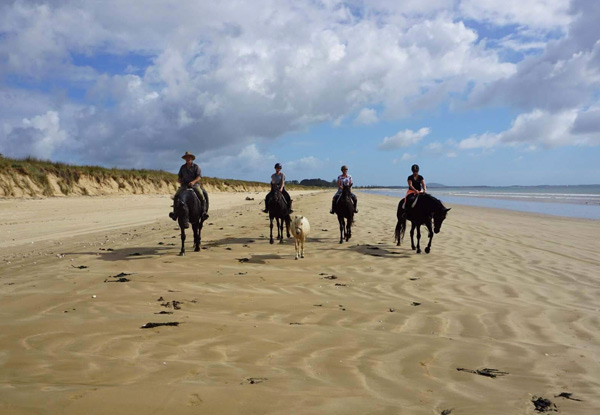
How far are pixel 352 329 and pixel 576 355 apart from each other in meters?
2.26

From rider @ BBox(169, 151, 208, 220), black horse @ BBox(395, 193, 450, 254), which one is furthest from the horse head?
rider @ BBox(169, 151, 208, 220)

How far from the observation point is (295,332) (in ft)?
15.4

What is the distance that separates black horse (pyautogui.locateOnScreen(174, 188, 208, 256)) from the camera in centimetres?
1061

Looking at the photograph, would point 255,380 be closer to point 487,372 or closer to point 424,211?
point 487,372

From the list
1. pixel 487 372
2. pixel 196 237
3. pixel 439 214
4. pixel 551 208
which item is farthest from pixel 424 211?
pixel 551 208

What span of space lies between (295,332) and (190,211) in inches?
272

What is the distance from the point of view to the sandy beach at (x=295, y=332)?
3.15m

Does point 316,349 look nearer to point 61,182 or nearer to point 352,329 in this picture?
point 352,329

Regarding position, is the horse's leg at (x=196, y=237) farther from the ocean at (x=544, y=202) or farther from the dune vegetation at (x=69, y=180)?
the ocean at (x=544, y=202)

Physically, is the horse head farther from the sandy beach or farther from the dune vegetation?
the dune vegetation

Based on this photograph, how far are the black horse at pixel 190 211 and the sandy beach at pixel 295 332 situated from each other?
0.76 metres

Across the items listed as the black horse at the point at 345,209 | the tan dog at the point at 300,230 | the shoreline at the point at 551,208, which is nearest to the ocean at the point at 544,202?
the shoreline at the point at 551,208

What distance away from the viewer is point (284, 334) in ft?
15.2

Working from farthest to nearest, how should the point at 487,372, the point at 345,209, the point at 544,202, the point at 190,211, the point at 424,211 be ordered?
the point at 544,202
the point at 345,209
the point at 424,211
the point at 190,211
the point at 487,372
